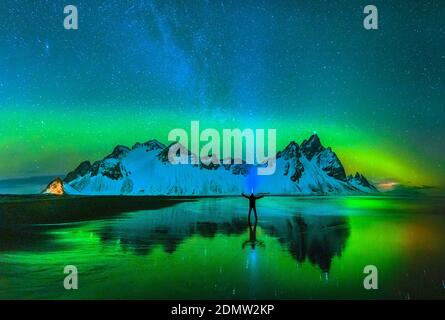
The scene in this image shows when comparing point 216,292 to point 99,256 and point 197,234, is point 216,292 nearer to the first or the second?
point 99,256

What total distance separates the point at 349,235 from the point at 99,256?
518 inches

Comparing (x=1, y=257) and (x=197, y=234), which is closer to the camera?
(x=1, y=257)

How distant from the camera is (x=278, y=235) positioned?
80.3ft

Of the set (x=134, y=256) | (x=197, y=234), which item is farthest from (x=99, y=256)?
(x=197, y=234)
